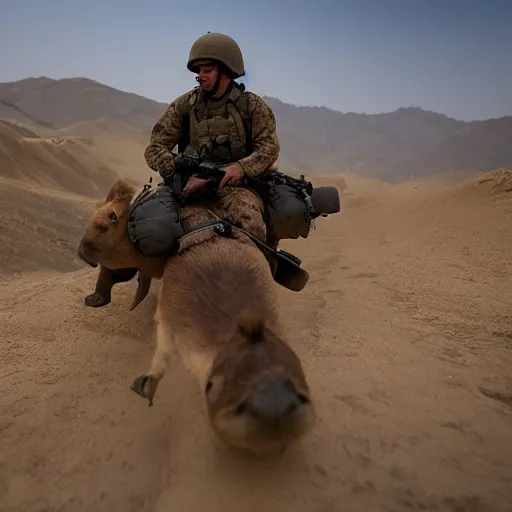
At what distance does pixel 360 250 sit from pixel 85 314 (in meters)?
4.53

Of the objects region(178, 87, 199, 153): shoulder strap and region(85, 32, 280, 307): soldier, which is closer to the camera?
region(85, 32, 280, 307): soldier

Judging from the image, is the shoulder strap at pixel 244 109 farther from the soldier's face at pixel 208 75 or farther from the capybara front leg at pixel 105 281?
the capybara front leg at pixel 105 281

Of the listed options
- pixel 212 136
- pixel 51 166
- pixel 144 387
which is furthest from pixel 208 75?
pixel 51 166

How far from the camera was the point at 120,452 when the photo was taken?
240 cm

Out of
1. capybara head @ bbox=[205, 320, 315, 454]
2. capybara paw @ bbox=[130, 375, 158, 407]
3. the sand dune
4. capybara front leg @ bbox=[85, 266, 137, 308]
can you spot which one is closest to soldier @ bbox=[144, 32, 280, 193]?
capybara front leg @ bbox=[85, 266, 137, 308]

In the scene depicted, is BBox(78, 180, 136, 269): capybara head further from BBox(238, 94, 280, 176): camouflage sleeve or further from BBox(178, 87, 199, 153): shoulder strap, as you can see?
BBox(238, 94, 280, 176): camouflage sleeve

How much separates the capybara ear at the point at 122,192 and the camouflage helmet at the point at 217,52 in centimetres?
98

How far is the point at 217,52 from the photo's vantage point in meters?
3.27

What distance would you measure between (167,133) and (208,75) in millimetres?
596

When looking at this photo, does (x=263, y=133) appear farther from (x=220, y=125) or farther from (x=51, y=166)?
(x=51, y=166)

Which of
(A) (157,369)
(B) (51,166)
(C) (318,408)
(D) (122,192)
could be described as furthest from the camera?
(B) (51,166)

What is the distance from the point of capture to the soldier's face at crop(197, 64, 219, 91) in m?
3.34

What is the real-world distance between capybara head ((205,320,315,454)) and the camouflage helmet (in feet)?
7.27

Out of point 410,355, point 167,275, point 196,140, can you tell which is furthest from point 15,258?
point 410,355
